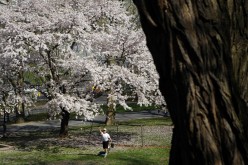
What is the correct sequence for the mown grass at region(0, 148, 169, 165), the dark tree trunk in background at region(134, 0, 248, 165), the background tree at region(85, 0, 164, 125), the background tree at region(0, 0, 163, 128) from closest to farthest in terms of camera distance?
the dark tree trunk in background at region(134, 0, 248, 165) < the mown grass at region(0, 148, 169, 165) < the background tree at region(0, 0, 163, 128) < the background tree at region(85, 0, 164, 125)

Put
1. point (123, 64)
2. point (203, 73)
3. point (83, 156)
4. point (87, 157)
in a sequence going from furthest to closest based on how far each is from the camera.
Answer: point (123, 64) → point (83, 156) → point (87, 157) → point (203, 73)

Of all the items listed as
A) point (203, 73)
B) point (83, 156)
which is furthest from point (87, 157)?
point (203, 73)

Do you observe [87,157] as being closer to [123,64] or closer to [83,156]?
[83,156]

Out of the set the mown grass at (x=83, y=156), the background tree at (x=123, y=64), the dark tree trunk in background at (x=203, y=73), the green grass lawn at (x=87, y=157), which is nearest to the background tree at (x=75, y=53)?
the background tree at (x=123, y=64)

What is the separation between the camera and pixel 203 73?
333 centimetres

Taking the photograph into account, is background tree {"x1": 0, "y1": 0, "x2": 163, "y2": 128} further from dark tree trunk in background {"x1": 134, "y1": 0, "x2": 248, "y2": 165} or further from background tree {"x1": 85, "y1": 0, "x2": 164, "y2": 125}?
dark tree trunk in background {"x1": 134, "y1": 0, "x2": 248, "y2": 165}

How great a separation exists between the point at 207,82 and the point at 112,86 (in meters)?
19.3

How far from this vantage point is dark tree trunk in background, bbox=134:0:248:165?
3.30 meters

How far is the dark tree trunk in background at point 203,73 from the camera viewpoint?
3.30 meters

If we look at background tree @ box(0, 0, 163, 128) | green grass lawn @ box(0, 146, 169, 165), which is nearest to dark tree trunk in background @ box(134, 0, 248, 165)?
green grass lawn @ box(0, 146, 169, 165)

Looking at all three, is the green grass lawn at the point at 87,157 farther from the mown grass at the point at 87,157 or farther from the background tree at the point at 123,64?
the background tree at the point at 123,64

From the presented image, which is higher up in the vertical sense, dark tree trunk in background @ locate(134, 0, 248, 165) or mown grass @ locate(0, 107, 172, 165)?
dark tree trunk in background @ locate(134, 0, 248, 165)

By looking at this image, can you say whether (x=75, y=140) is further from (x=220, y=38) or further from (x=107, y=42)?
(x=220, y=38)

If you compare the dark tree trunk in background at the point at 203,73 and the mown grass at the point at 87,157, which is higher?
the dark tree trunk in background at the point at 203,73
